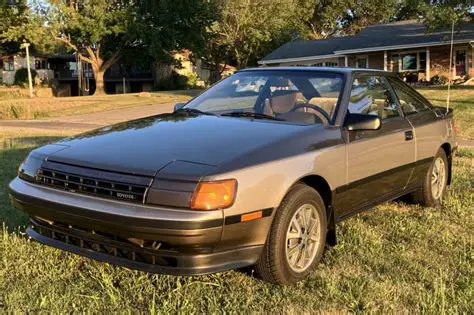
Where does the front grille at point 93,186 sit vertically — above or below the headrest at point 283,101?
below

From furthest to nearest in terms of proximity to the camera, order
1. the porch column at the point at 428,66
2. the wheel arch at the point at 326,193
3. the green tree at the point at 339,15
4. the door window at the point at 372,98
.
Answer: the green tree at the point at 339,15 → the porch column at the point at 428,66 → the door window at the point at 372,98 → the wheel arch at the point at 326,193

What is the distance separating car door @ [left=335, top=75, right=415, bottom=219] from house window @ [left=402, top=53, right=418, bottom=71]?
30.8 metres

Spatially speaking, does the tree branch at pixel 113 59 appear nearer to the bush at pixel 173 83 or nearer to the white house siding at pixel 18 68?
the bush at pixel 173 83

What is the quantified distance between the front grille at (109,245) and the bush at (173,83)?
144 feet

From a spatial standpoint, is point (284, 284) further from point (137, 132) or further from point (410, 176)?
point (410, 176)

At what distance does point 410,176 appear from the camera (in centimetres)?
506

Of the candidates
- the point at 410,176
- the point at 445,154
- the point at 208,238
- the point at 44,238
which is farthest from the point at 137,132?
the point at 445,154

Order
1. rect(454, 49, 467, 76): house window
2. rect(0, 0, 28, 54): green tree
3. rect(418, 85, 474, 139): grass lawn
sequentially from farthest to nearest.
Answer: rect(0, 0, 28, 54): green tree, rect(454, 49, 467, 76): house window, rect(418, 85, 474, 139): grass lawn

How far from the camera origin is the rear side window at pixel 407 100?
17.1ft

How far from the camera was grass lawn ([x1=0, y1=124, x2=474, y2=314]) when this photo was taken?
3221mm

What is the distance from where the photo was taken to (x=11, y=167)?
7.44 meters

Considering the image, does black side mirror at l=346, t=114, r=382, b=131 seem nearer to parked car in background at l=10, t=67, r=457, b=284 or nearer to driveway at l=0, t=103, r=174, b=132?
parked car in background at l=10, t=67, r=457, b=284

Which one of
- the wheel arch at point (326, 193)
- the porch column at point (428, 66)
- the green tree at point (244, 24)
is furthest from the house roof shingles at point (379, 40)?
the wheel arch at point (326, 193)

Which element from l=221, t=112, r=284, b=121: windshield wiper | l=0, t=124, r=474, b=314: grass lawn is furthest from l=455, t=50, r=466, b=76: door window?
l=221, t=112, r=284, b=121: windshield wiper
